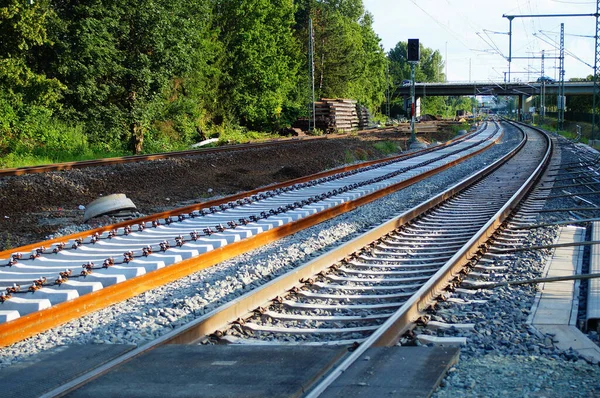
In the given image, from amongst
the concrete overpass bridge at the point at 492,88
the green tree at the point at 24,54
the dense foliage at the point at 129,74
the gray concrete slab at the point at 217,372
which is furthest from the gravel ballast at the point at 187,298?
the concrete overpass bridge at the point at 492,88

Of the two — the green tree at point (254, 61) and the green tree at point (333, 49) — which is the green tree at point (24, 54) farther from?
the green tree at point (333, 49)

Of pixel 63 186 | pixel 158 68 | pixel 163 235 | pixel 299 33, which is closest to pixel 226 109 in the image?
pixel 158 68

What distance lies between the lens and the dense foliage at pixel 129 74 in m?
22.9

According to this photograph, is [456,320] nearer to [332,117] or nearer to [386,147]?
[386,147]

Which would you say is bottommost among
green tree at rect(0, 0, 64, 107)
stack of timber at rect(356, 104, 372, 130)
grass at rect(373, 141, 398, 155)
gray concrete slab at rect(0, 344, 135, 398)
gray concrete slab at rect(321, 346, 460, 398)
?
gray concrete slab at rect(0, 344, 135, 398)

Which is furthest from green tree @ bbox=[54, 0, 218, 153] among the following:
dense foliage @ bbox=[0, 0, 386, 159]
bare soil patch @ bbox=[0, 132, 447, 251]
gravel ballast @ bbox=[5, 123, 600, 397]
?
gravel ballast @ bbox=[5, 123, 600, 397]

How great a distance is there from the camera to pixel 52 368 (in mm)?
4383

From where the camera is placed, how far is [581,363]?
4.36 meters

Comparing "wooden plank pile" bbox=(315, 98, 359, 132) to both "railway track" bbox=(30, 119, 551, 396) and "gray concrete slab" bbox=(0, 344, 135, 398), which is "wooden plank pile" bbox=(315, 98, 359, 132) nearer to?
"railway track" bbox=(30, 119, 551, 396)

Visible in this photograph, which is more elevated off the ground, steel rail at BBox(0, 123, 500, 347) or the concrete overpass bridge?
the concrete overpass bridge

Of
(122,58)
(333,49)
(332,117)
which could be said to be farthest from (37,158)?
(333,49)

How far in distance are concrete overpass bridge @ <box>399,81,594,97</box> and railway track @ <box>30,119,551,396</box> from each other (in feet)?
264

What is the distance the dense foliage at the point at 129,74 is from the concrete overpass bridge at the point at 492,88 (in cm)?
5261

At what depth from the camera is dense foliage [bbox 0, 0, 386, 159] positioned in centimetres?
2294
